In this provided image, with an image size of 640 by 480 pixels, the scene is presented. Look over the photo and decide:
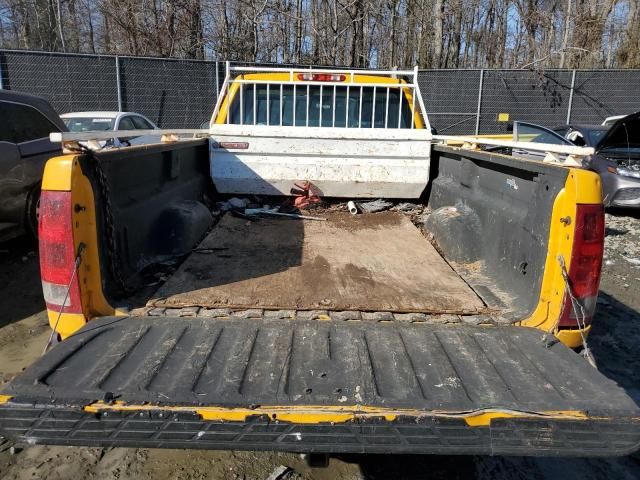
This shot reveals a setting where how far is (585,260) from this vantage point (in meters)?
2.31

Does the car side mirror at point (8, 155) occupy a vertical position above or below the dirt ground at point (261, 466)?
above

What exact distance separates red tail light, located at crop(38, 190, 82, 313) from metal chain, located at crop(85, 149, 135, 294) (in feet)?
0.91

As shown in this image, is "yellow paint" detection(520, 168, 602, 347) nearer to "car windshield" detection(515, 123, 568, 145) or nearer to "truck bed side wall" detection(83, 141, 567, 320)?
"truck bed side wall" detection(83, 141, 567, 320)

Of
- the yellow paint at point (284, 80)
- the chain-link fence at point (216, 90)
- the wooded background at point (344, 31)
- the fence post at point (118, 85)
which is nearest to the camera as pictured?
the yellow paint at point (284, 80)

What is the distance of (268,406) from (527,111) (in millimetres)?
16180

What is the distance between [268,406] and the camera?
5.83ft

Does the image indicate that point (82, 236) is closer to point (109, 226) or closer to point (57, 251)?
point (57, 251)

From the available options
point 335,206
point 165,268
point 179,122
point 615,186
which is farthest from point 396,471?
point 179,122

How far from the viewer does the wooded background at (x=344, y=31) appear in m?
19.0

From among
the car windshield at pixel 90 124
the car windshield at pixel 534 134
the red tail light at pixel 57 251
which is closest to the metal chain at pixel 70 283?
the red tail light at pixel 57 251

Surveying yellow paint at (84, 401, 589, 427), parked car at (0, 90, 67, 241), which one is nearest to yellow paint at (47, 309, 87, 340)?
yellow paint at (84, 401, 589, 427)

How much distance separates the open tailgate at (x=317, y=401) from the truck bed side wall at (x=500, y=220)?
62cm

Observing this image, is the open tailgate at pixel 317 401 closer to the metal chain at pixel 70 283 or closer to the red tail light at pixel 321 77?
the metal chain at pixel 70 283

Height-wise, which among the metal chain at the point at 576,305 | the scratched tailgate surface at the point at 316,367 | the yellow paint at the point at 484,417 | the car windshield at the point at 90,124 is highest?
the car windshield at the point at 90,124
